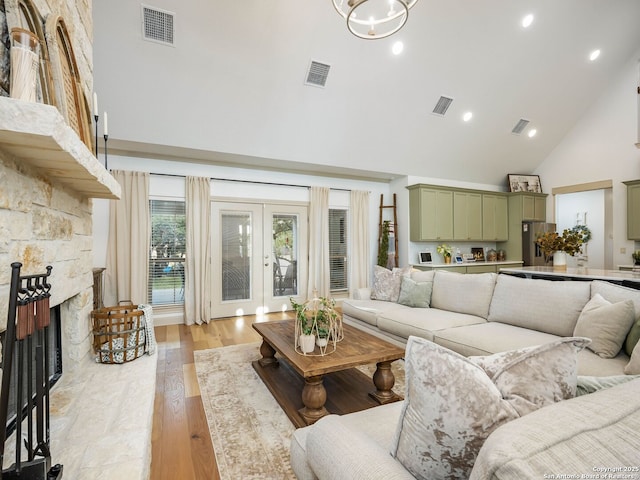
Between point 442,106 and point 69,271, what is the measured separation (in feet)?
17.5

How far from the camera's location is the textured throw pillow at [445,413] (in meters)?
0.80

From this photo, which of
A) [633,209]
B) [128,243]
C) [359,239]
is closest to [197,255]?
[128,243]

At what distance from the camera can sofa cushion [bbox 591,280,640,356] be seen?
2.04 m

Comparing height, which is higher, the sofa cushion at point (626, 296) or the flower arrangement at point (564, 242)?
the flower arrangement at point (564, 242)

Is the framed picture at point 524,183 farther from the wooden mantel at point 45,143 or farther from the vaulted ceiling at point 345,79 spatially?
the wooden mantel at point 45,143

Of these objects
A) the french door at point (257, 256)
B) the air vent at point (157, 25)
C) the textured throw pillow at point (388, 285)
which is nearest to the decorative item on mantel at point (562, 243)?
the textured throw pillow at point (388, 285)

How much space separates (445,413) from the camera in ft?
2.71

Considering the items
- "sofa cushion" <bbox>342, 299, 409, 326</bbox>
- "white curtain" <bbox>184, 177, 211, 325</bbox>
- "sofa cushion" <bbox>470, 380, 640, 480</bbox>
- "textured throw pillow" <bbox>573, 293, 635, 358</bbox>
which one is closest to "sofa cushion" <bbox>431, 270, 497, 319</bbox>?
"sofa cushion" <bbox>342, 299, 409, 326</bbox>

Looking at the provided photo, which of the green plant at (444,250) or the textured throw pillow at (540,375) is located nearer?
the textured throw pillow at (540,375)

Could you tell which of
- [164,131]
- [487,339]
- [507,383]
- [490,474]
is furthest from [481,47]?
[490,474]

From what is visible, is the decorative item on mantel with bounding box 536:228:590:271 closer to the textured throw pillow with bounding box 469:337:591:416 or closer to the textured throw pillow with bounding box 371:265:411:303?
the textured throw pillow with bounding box 371:265:411:303

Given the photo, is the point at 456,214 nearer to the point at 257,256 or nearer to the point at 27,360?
the point at 257,256

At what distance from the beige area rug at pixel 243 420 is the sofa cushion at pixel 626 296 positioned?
60.0 inches

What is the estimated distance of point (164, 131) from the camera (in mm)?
4211
